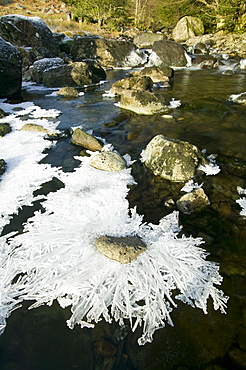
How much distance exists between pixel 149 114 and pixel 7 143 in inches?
174

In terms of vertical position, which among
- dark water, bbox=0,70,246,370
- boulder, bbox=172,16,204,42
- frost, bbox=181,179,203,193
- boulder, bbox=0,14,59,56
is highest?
boulder, bbox=172,16,204,42

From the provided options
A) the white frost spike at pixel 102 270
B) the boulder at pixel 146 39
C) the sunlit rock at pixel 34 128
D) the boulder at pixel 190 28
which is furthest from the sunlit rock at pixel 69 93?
the boulder at pixel 190 28

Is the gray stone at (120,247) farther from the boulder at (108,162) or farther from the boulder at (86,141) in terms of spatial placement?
the boulder at (86,141)

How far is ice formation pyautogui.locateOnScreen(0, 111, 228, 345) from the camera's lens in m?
1.99

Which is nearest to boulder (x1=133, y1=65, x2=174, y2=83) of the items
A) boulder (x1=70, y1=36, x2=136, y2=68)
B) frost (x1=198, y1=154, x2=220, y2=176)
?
boulder (x1=70, y1=36, x2=136, y2=68)

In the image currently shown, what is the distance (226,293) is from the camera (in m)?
2.11

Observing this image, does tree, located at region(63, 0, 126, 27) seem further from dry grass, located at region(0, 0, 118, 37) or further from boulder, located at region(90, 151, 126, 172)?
boulder, located at region(90, 151, 126, 172)

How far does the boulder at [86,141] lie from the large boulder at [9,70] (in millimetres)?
6330

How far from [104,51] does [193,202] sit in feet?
63.0

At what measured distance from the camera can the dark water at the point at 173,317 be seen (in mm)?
1685

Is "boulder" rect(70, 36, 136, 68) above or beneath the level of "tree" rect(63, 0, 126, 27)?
beneath

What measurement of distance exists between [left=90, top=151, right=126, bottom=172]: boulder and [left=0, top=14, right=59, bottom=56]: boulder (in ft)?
51.7

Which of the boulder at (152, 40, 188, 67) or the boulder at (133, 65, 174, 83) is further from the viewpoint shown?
the boulder at (152, 40, 188, 67)

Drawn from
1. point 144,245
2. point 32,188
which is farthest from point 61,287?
point 32,188
